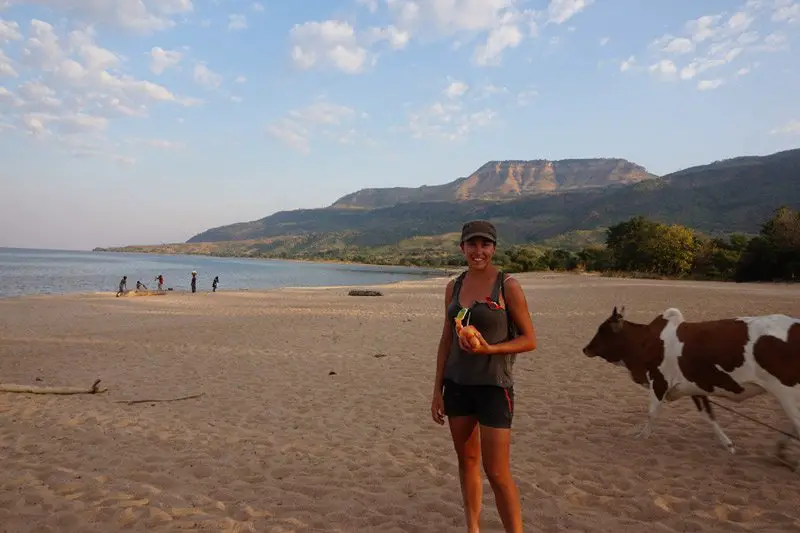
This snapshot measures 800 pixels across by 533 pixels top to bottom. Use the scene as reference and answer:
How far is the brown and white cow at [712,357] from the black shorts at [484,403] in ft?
9.97

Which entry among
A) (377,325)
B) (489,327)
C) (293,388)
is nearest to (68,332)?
(377,325)

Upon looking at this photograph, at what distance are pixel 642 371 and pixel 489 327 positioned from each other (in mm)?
3765

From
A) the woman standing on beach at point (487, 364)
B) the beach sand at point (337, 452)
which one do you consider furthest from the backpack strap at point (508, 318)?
the beach sand at point (337, 452)

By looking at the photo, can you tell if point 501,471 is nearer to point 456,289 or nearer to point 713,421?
point 456,289

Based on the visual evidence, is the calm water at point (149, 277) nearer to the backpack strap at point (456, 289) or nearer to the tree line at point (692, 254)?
the tree line at point (692, 254)

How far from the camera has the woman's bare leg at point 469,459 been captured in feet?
10.1

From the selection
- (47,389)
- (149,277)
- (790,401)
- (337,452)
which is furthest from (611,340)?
(149,277)

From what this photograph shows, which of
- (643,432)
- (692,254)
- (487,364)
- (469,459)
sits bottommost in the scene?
(643,432)

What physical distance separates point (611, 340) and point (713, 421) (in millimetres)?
1320

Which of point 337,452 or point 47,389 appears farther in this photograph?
point 47,389

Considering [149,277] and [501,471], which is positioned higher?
[501,471]

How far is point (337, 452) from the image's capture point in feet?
17.8

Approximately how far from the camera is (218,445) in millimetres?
5633

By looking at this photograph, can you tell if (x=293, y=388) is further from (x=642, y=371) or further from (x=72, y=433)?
(x=642, y=371)
